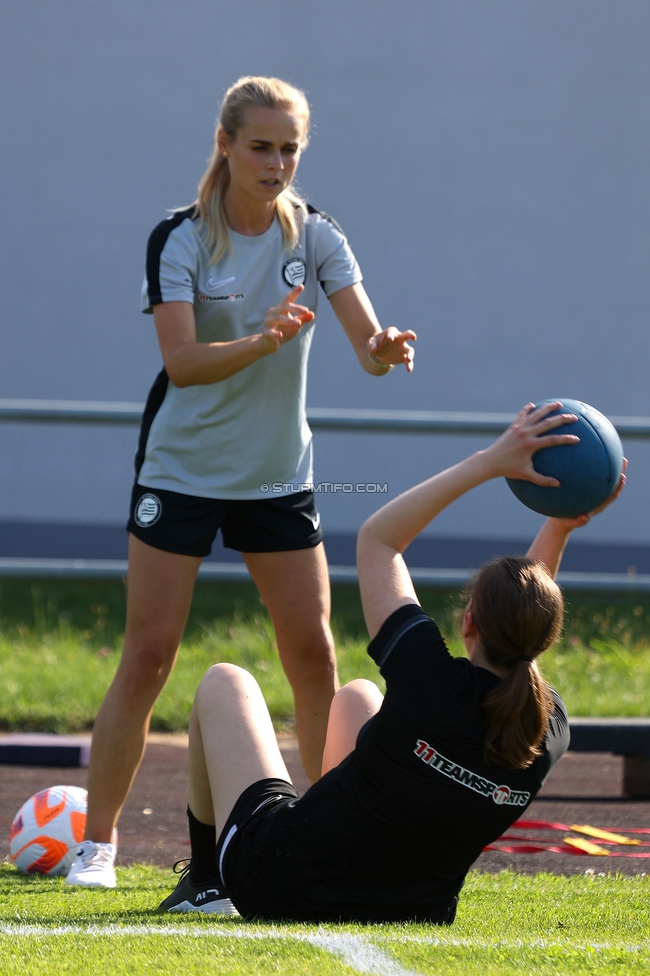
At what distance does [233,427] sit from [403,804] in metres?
1.63

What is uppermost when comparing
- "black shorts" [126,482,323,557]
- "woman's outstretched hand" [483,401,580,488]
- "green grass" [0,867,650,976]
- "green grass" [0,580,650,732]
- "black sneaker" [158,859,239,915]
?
"woman's outstretched hand" [483,401,580,488]

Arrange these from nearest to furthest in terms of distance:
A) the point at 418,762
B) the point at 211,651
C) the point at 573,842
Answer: the point at 418,762, the point at 573,842, the point at 211,651

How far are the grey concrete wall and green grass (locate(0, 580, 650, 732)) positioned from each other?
5.29m

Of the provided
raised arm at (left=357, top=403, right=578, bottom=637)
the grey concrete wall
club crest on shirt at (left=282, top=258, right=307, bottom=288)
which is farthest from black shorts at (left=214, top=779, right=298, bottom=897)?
the grey concrete wall

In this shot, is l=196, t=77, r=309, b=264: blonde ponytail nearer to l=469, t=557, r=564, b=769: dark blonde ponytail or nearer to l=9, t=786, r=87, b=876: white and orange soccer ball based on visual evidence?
l=469, t=557, r=564, b=769: dark blonde ponytail

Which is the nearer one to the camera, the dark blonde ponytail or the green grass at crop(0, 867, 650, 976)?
the green grass at crop(0, 867, 650, 976)

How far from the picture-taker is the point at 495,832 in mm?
2676

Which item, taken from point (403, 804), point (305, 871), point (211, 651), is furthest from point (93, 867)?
point (211, 651)

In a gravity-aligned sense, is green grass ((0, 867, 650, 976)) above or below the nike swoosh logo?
below

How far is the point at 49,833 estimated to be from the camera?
13.1 feet

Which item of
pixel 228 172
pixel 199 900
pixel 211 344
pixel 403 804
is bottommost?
pixel 199 900

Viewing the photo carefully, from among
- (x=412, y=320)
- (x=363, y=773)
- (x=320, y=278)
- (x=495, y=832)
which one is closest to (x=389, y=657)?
(x=363, y=773)

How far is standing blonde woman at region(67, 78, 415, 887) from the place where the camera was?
3777 millimetres

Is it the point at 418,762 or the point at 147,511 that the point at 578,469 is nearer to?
the point at 418,762
